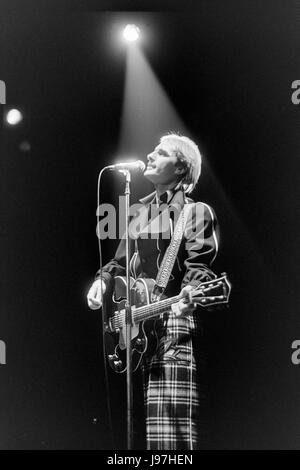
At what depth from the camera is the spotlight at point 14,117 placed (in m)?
3.96

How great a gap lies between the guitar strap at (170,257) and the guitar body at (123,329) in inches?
1.5

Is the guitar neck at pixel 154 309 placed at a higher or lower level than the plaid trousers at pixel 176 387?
higher

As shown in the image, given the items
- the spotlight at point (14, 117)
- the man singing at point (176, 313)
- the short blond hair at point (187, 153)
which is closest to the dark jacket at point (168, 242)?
the man singing at point (176, 313)

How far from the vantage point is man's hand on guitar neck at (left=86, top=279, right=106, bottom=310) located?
3.75m

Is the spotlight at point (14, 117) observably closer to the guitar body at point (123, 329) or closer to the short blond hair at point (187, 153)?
the short blond hair at point (187, 153)

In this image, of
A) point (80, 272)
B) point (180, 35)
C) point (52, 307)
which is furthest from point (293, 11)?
point (52, 307)

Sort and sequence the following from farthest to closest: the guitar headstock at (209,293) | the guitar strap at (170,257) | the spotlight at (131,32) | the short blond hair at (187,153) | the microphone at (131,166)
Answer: the spotlight at (131,32), the short blond hair at (187,153), the microphone at (131,166), the guitar strap at (170,257), the guitar headstock at (209,293)

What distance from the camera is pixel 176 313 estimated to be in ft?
11.6

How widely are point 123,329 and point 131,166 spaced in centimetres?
96

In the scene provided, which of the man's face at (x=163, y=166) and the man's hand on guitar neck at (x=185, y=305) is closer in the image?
the man's hand on guitar neck at (x=185, y=305)

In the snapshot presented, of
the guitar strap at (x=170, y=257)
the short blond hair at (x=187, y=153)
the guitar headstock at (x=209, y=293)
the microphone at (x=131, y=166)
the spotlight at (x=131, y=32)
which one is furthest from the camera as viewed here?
the spotlight at (x=131, y=32)

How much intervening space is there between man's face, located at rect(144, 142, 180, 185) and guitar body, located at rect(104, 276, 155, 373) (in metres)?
0.64

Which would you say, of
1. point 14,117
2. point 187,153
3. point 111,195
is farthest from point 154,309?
point 14,117

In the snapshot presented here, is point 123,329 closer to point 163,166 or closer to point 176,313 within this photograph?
point 176,313
